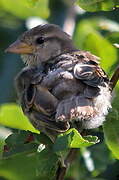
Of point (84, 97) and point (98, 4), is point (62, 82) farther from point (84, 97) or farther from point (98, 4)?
point (98, 4)

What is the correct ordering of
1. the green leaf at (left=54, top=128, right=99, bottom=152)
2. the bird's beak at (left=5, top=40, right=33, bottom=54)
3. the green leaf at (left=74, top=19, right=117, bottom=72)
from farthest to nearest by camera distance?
the bird's beak at (left=5, top=40, right=33, bottom=54), the green leaf at (left=74, top=19, right=117, bottom=72), the green leaf at (left=54, top=128, right=99, bottom=152)

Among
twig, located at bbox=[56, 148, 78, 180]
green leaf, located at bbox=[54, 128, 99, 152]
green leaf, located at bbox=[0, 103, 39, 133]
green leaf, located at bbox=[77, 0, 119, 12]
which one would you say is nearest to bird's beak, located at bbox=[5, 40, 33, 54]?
green leaf, located at bbox=[0, 103, 39, 133]

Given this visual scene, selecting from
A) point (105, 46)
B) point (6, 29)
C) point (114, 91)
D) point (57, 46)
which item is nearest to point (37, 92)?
point (114, 91)

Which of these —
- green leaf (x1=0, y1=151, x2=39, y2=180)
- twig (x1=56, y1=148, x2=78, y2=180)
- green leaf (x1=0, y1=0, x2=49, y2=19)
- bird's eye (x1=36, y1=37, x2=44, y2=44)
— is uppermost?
green leaf (x1=0, y1=0, x2=49, y2=19)

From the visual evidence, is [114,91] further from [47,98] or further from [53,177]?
[53,177]

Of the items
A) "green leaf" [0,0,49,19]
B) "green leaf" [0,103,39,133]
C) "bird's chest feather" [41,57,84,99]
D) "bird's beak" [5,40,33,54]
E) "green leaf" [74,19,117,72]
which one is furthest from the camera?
"green leaf" [0,0,49,19]

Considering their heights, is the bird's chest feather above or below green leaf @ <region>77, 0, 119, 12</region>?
below

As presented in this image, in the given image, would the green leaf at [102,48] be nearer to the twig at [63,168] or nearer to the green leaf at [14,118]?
the green leaf at [14,118]

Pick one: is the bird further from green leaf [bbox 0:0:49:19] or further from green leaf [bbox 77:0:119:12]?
green leaf [bbox 0:0:49:19]
